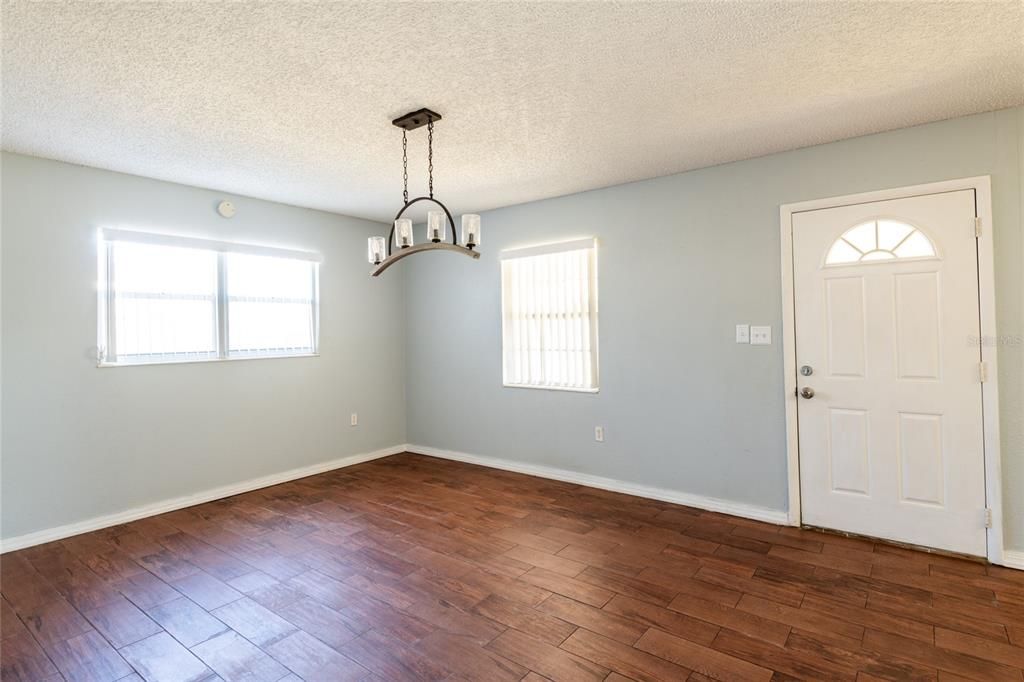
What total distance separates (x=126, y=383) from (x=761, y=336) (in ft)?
15.4

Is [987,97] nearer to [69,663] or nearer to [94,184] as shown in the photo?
[69,663]

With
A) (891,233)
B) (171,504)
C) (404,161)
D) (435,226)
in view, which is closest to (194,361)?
(171,504)

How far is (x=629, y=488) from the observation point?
163 inches

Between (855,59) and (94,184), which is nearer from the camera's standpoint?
(855,59)

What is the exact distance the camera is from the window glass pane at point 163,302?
374cm

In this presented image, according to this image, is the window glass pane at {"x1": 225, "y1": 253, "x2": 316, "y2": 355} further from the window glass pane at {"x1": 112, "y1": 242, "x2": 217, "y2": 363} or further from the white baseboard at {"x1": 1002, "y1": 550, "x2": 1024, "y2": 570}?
the white baseboard at {"x1": 1002, "y1": 550, "x2": 1024, "y2": 570}

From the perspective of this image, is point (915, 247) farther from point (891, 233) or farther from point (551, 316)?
point (551, 316)

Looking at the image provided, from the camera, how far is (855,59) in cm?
229

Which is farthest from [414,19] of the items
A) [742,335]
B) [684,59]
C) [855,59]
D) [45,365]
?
[45,365]

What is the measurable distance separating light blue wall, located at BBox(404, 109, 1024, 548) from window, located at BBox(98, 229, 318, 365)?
1.95m

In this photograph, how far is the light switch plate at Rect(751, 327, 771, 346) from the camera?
351 cm

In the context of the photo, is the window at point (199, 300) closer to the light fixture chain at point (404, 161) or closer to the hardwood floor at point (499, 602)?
the hardwood floor at point (499, 602)

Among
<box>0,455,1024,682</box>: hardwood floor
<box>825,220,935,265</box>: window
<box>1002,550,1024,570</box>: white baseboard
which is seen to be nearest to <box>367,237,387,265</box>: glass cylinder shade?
<box>0,455,1024,682</box>: hardwood floor

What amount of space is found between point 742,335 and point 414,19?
2922 mm
